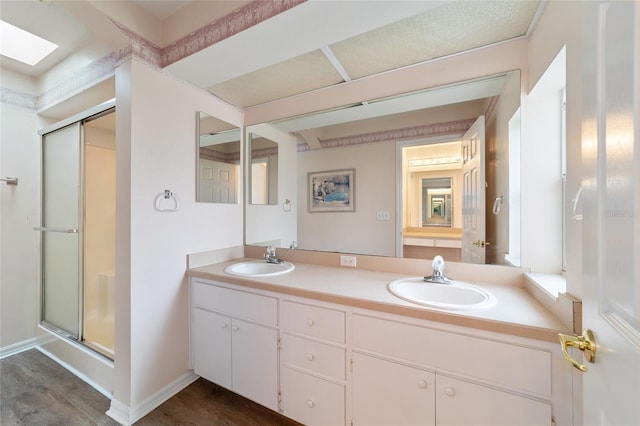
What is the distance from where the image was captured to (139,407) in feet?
5.01

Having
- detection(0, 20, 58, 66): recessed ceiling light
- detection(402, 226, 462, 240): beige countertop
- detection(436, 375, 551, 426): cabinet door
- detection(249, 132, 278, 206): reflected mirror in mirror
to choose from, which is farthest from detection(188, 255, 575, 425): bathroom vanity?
detection(0, 20, 58, 66): recessed ceiling light

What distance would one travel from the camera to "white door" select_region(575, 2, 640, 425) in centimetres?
41

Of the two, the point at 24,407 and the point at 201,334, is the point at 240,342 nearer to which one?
the point at 201,334

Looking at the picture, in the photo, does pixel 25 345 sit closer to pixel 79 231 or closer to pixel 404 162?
pixel 79 231

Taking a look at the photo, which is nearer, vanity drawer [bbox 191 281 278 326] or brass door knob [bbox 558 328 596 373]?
brass door knob [bbox 558 328 596 373]

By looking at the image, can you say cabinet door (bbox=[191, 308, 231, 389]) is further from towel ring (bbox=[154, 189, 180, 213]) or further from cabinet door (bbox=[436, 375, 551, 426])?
cabinet door (bbox=[436, 375, 551, 426])

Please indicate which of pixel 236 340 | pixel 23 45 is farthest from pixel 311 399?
pixel 23 45

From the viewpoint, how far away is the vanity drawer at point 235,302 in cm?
147

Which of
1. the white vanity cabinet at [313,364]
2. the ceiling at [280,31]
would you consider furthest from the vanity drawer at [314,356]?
the ceiling at [280,31]

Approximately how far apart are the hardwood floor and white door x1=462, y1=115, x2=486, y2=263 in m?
1.53

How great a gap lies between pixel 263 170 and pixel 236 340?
4.60ft

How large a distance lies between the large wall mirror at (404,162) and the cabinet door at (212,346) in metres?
0.80

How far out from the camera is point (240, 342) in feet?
5.13

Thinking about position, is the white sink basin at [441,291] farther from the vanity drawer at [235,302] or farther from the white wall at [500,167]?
the vanity drawer at [235,302]
